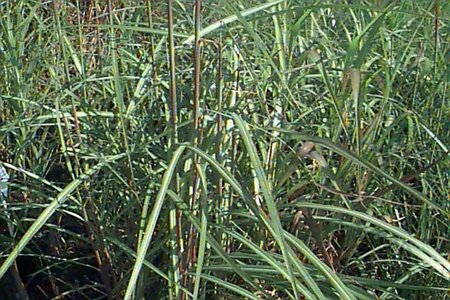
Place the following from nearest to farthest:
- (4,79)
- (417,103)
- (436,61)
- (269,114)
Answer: (269,114)
(436,61)
(417,103)
(4,79)

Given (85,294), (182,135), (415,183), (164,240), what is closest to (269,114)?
(182,135)

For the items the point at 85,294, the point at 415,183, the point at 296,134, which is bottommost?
the point at 85,294

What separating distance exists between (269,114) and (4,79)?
0.67 metres

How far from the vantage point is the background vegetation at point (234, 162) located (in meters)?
1.22

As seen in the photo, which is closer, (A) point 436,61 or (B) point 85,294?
(A) point 436,61

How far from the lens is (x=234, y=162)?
4.28 feet

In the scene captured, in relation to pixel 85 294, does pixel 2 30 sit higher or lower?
higher

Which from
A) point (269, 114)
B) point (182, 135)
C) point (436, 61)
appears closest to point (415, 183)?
point (436, 61)

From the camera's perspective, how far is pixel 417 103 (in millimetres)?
1622

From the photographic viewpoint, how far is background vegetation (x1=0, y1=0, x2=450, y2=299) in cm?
122

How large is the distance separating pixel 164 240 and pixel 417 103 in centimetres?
65

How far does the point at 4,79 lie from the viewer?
5.71ft

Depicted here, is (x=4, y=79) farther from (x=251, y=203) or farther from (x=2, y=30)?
(x=251, y=203)

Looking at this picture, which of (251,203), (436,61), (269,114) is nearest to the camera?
(251,203)
